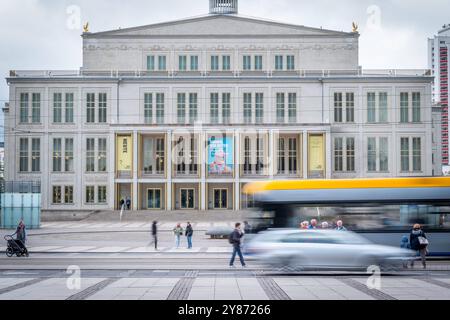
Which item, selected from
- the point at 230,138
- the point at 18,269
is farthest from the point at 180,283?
the point at 230,138

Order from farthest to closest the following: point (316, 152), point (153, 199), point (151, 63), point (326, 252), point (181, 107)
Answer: point (151, 63), point (181, 107), point (153, 199), point (316, 152), point (326, 252)

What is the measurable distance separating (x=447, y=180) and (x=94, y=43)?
2439 inches

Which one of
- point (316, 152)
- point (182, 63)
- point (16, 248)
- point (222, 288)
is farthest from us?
point (182, 63)

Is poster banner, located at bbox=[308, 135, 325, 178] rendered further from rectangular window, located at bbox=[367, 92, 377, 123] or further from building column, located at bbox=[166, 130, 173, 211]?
building column, located at bbox=[166, 130, 173, 211]

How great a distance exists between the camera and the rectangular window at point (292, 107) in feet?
242

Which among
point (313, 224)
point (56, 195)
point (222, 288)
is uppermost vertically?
point (313, 224)

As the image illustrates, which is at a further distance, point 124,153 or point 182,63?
point 182,63

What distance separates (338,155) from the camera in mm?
72875

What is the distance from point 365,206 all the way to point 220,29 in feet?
190

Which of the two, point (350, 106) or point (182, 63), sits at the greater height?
point (182, 63)

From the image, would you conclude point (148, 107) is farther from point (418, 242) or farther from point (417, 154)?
point (418, 242)

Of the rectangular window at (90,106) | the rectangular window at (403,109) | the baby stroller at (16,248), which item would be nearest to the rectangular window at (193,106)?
the rectangular window at (90,106)

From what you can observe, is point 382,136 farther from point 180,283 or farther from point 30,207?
point 180,283

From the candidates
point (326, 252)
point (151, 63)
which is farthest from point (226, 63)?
point (326, 252)
